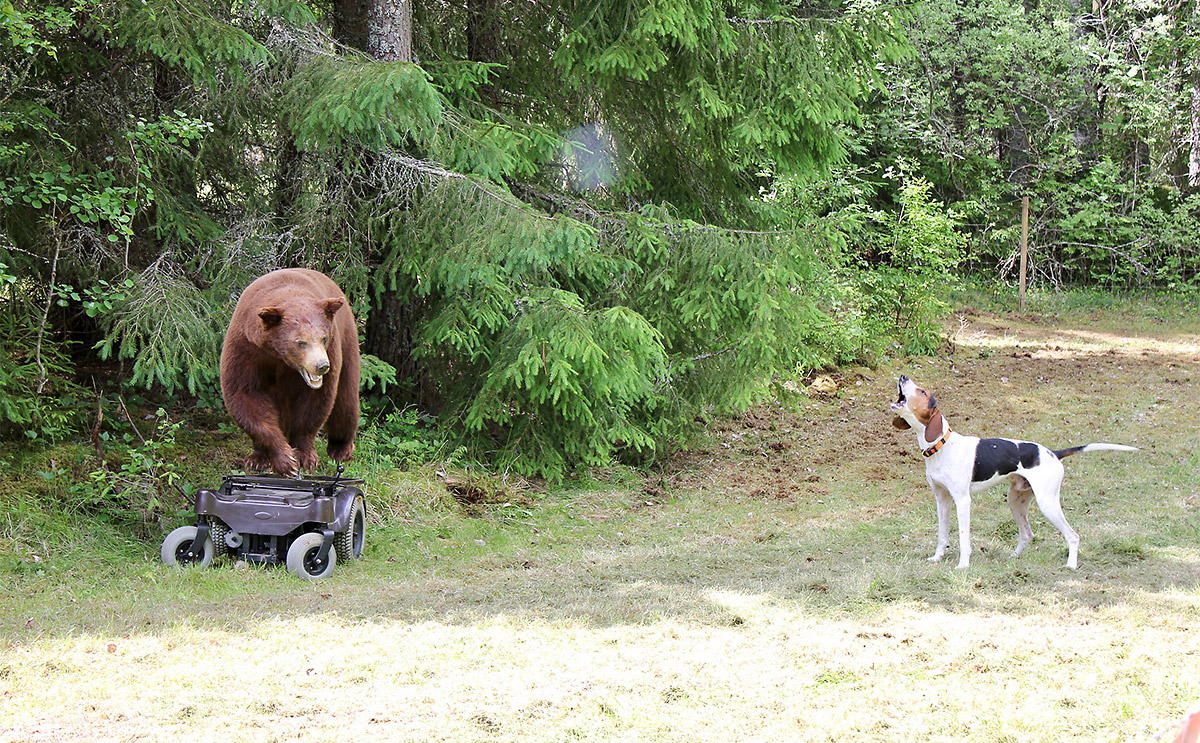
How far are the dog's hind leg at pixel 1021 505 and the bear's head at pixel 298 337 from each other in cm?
438

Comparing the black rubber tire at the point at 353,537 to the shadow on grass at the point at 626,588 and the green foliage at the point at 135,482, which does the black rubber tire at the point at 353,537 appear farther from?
the green foliage at the point at 135,482

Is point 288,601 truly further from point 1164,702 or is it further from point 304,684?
point 1164,702

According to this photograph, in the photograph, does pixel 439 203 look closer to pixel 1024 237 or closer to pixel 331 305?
pixel 331 305

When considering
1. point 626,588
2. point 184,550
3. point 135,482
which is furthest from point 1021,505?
point 135,482

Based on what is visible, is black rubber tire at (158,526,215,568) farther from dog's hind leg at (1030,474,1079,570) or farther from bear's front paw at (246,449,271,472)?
dog's hind leg at (1030,474,1079,570)

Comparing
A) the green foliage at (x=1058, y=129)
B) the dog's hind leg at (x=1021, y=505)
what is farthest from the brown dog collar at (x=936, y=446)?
the green foliage at (x=1058, y=129)

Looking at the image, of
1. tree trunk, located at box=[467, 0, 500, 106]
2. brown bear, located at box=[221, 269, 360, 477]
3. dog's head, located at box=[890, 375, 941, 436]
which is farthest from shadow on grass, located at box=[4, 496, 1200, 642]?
tree trunk, located at box=[467, 0, 500, 106]

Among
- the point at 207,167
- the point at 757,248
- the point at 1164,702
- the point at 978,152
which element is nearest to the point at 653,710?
the point at 1164,702

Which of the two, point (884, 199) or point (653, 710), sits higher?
point (884, 199)

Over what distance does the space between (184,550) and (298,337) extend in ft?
6.73

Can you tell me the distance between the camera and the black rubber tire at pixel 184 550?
6.50 meters

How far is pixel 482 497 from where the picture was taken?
862cm

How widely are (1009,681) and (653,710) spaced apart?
1.59 metres

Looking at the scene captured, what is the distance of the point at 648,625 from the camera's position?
18.3 ft
